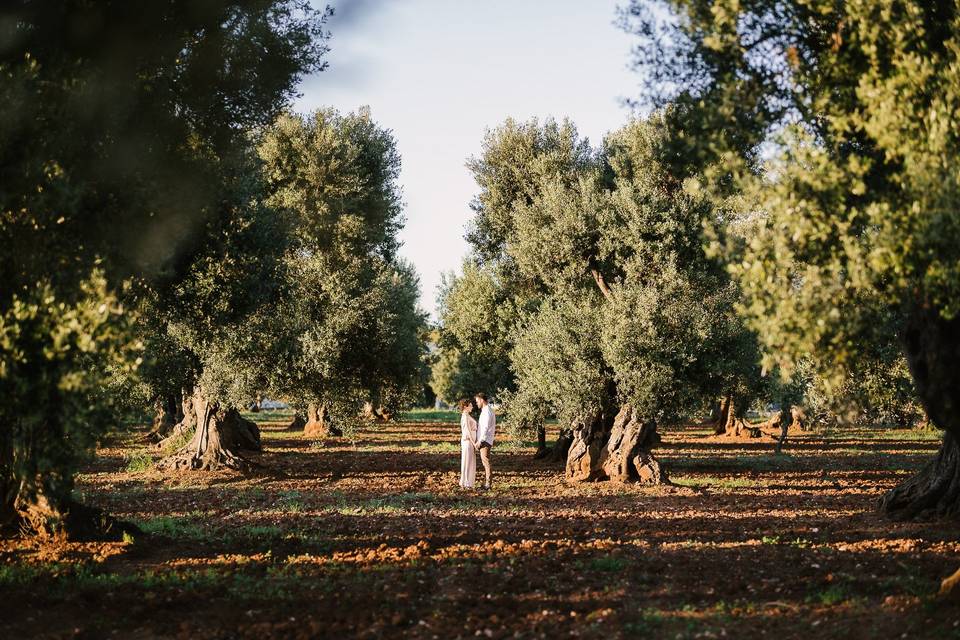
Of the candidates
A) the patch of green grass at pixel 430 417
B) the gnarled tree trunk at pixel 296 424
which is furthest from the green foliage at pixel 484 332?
the patch of green grass at pixel 430 417

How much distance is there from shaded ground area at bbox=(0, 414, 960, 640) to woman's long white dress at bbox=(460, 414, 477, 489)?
2.66ft

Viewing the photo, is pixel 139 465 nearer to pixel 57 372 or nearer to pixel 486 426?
pixel 486 426

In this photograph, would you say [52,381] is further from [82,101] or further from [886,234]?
[886,234]

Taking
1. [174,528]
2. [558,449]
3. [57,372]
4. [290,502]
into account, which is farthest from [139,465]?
[57,372]

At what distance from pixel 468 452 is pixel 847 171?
17.9 meters

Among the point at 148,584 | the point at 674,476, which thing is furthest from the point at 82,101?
the point at 674,476

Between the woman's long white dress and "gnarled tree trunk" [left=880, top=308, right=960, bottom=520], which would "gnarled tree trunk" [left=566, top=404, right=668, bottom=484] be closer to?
the woman's long white dress

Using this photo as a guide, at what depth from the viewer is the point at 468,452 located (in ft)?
87.9

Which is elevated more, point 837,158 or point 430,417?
point 837,158

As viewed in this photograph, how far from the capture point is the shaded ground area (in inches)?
422

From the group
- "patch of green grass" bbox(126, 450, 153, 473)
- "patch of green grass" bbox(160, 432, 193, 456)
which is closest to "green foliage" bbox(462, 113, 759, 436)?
"patch of green grass" bbox(126, 450, 153, 473)

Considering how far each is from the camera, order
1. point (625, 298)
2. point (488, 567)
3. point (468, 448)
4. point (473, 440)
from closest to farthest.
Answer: point (488, 567) → point (468, 448) → point (473, 440) → point (625, 298)

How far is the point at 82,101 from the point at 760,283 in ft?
35.0

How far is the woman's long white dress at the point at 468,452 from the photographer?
87.8ft
